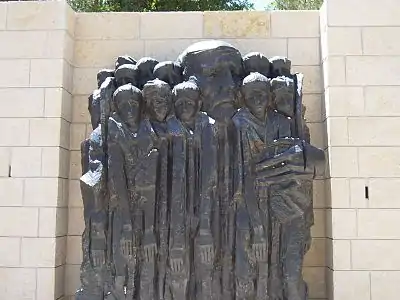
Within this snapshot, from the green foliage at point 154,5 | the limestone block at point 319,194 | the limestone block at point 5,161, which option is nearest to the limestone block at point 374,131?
the limestone block at point 319,194

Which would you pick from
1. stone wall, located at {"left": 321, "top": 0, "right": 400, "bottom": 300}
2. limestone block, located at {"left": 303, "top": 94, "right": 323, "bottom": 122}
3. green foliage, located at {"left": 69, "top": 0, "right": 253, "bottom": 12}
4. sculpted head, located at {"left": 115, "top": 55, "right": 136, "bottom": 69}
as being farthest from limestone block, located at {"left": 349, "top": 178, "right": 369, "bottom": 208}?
green foliage, located at {"left": 69, "top": 0, "right": 253, "bottom": 12}

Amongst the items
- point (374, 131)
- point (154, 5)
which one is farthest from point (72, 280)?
point (154, 5)

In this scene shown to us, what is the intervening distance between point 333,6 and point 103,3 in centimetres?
692

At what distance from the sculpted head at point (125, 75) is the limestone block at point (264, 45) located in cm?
89

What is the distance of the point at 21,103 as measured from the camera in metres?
3.81

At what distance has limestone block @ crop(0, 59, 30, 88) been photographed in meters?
3.84

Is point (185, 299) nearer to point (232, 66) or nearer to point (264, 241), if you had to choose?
point (264, 241)

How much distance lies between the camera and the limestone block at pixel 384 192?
11.5 feet

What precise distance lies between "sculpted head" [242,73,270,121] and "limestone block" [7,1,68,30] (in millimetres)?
1579

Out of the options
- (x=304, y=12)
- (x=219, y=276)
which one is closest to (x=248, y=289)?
(x=219, y=276)

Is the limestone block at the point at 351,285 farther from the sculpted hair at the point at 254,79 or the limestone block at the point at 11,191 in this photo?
the limestone block at the point at 11,191

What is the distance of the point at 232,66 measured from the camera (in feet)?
11.6

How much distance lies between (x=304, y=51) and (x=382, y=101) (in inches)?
29.7

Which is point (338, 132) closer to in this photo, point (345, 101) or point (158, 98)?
point (345, 101)
